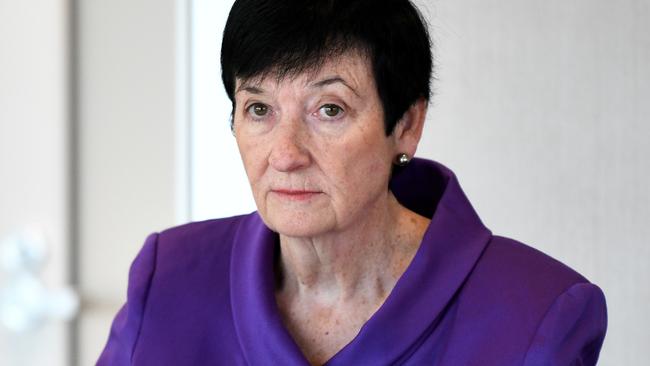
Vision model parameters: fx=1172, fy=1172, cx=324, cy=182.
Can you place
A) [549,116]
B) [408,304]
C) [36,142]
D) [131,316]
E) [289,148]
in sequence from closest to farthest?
[289,148] < [408,304] < [131,316] < [36,142] < [549,116]

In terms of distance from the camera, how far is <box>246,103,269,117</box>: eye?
5.15ft

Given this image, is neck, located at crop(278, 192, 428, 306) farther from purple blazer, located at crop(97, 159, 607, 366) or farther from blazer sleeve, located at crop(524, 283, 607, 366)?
blazer sleeve, located at crop(524, 283, 607, 366)

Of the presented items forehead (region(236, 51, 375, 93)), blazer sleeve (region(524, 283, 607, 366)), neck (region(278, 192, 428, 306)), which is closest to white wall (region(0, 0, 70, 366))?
neck (region(278, 192, 428, 306))

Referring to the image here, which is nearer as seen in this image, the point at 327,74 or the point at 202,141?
the point at 327,74

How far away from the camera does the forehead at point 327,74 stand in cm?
153

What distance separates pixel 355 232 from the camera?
65.2 inches

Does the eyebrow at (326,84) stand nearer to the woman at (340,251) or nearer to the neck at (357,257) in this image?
the woman at (340,251)

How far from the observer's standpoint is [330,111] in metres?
1.55

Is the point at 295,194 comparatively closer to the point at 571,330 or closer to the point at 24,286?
the point at 571,330

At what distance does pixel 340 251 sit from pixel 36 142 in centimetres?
114

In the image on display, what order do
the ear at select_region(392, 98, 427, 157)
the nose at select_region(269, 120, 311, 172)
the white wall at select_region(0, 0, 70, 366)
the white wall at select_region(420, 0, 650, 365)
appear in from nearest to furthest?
1. the nose at select_region(269, 120, 311, 172)
2. the ear at select_region(392, 98, 427, 157)
3. the white wall at select_region(0, 0, 70, 366)
4. the white wall at select_region(420, 0, 650, 365)

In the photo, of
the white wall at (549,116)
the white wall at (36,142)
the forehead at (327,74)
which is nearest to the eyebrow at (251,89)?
the forehead at (327,74)

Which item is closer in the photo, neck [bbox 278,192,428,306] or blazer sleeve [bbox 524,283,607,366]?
→ blazer sleeve [bbox 524,283,607,366]

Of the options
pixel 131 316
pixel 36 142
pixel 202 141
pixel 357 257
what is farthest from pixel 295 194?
pixel 202 141
